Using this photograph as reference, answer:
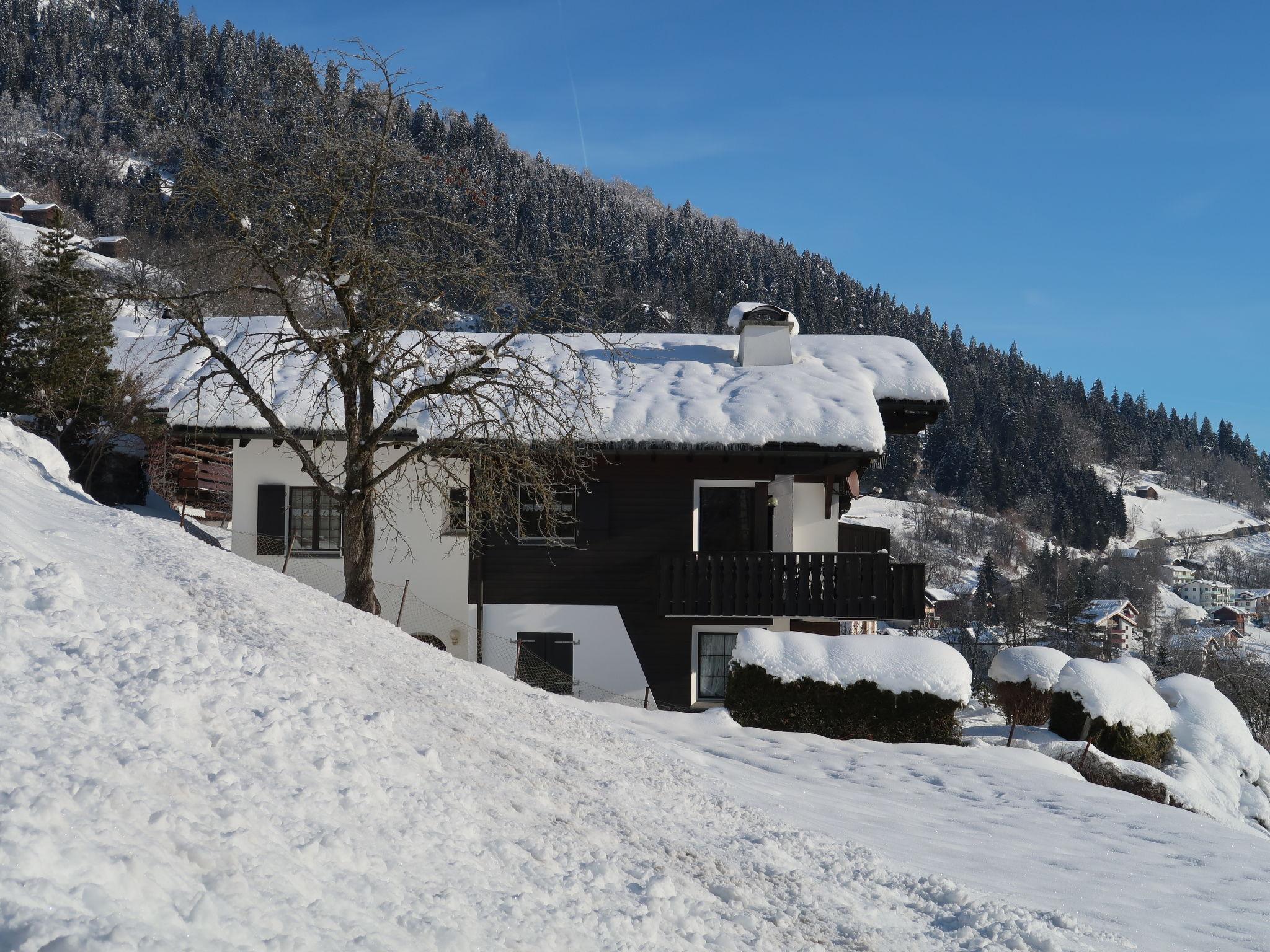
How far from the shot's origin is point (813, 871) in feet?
20.0

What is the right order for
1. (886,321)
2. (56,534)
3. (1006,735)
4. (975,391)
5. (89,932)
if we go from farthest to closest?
(975,391)
(886,321)
(1006,735)
(56,534)
(89,932)

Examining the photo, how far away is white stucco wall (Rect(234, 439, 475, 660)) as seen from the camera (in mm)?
17984

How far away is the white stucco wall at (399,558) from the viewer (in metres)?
18.0

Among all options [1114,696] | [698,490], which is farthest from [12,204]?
[1114,696]

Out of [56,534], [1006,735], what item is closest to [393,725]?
[56,534]

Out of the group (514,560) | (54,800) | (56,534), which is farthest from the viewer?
(514,560)

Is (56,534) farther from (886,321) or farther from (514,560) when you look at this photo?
(886,321)

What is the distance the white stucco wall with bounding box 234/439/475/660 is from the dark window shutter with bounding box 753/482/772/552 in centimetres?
530

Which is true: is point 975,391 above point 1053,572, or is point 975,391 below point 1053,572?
above

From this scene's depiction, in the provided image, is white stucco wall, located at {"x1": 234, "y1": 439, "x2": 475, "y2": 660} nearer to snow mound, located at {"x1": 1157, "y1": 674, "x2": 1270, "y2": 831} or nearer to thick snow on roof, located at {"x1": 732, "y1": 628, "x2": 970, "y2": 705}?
thick snow on roof, located at {"x1": 732, "y1": 628, "x2": 970, "y2": 705}

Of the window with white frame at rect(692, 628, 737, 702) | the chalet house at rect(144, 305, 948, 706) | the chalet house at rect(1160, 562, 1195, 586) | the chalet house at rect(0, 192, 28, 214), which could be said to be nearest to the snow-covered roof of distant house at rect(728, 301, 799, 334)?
the chalet house at rect(144, 305, 948, 706)

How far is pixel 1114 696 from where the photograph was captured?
1537cm

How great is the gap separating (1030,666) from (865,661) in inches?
231

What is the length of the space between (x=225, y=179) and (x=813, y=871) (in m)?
10.4
